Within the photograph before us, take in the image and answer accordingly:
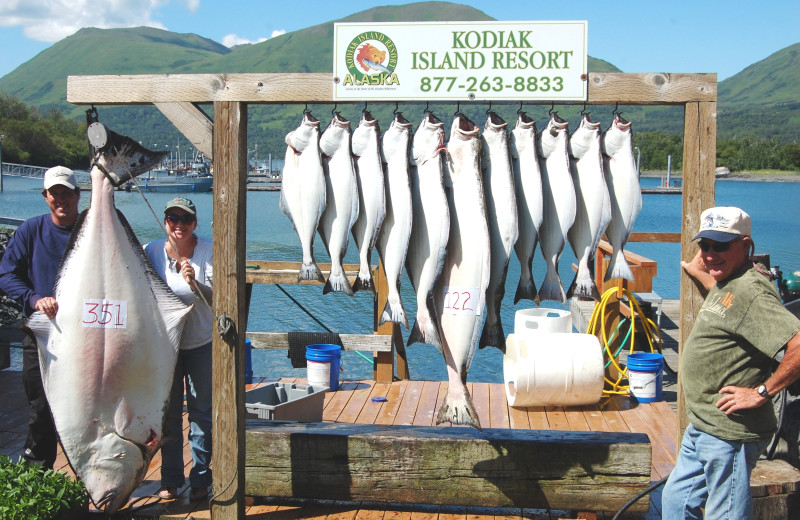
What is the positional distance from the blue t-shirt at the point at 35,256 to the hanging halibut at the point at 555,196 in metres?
2.38

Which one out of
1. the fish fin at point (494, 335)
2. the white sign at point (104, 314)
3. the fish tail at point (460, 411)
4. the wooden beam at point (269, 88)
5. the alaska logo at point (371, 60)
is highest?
the alaska logo at point (371, 60)

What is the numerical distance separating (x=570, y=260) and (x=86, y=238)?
20269mm

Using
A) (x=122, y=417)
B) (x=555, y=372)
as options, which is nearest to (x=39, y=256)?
(x=122, y=417)

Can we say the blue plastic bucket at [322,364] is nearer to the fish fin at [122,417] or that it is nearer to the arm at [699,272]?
the fish fin at [122,417]

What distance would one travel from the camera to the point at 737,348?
268 centimetres

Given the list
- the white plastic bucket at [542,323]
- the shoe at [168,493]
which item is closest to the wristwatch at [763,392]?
the shoe at [168,493]

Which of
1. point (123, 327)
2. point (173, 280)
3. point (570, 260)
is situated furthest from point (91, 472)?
point (570, 260)

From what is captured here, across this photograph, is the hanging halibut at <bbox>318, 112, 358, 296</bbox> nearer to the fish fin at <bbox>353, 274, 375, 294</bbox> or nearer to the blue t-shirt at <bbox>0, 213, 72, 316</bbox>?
the fish fin at <bbox>353, 274, 375, 294</bbox>

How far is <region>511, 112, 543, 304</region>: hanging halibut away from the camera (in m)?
3.04

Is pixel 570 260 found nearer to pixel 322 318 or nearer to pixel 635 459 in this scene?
pixel 322 318

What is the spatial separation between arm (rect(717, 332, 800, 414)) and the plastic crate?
2445mm

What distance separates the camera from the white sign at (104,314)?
3.17 meters

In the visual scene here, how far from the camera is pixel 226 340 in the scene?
3.28 metres

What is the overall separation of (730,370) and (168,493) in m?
2.73
